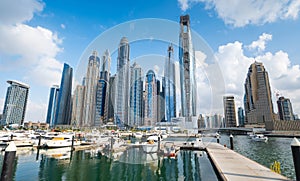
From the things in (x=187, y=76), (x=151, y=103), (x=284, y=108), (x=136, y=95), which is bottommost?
(x=151, y=103)

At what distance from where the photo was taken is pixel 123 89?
7.29 metres

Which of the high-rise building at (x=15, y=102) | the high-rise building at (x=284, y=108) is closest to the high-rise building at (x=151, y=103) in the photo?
the high-rise building at (x=15, y=102)

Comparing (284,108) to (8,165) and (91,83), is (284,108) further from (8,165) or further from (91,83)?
(8,165)

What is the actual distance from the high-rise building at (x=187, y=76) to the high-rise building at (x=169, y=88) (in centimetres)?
45

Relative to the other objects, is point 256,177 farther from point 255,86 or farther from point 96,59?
point 255,86

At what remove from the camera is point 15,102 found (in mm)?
70688

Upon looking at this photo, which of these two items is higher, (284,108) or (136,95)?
(284,108)

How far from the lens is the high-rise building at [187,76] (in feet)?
22.8

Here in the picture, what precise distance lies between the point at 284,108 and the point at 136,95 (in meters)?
111

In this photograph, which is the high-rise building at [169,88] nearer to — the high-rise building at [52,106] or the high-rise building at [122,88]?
the high-rise building at [122,88]

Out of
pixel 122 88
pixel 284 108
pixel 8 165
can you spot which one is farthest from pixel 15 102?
pixel 284 108

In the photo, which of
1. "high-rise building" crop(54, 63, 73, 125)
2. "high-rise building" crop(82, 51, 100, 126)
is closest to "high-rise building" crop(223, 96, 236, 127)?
"high-rise building" crop(82, 51, 100, 126)

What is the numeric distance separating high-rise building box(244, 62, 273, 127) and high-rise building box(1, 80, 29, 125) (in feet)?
336

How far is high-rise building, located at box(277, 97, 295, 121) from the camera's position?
290 feet
